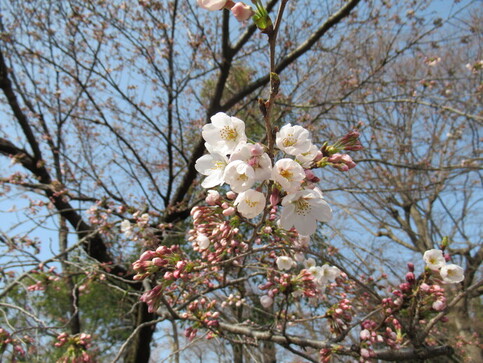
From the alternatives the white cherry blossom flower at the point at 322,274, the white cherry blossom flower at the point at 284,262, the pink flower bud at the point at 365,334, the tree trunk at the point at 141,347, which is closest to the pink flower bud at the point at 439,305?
the pink flower bud at the point at 365,334

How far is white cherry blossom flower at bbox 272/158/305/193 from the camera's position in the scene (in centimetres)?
96

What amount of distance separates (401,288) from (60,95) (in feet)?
19.0

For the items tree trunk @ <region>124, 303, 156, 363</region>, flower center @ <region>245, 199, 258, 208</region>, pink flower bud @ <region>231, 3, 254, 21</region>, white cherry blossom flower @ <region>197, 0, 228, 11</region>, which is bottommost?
tree trunk @ <region>124, 303, 156, 363</region>

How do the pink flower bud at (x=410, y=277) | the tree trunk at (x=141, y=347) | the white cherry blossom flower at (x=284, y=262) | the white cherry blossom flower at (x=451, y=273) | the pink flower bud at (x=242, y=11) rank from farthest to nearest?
1. the tree trunk at (x=141, y=347)
2. the white cherry blossom flower at (x=284, y=262)
3. the pink flower bud at (x=410, y=277)
4. the white cherry blossom flower at (x=451, y=273)
5. the pink flower bud at (x=242, y=11)

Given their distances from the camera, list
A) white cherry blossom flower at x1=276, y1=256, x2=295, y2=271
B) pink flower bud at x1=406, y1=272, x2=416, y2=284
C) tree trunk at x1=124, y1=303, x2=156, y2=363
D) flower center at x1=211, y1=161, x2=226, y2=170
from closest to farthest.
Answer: flower center at x1=211, y1=161, x2=226, y2=170
pink flower bud at x1=406, y1=272, x2=416, y2=284
white cherry blossom flower at x1=276, y1=256, x2=295, y2=271
tree trunk at x1=124, y1=303, x2=156, y2=363

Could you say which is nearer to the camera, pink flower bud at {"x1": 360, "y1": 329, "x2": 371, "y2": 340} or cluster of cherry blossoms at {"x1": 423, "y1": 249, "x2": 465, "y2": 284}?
cluster of cherry blossoms at {"x1": 423, "y1": 249, "x2": 465, "y2": 284}

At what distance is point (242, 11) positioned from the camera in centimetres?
91

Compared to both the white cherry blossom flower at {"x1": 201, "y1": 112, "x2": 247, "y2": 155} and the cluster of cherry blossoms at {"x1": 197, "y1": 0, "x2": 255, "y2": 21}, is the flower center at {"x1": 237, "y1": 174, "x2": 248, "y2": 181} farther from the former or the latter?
the cluster of cherry blossoms at {"x1": 197, "y1": 0, "x2": 255, "y2": 21}

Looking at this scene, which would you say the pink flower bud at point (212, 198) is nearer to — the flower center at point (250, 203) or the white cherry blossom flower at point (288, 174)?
the flower center at point (250, 203)

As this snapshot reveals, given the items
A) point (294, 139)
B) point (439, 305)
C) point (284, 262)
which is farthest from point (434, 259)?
point (294, 139)

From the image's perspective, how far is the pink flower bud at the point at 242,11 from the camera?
2.96 feet

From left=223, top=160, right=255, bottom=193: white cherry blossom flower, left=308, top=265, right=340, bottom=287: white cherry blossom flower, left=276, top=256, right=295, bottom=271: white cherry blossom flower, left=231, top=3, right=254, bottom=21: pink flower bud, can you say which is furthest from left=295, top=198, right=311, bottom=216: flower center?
left=308, top=265, right=340, bottom=287: white cherry blossom flower

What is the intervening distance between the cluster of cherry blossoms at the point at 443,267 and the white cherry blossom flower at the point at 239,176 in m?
1.26

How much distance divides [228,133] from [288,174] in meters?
0.31
